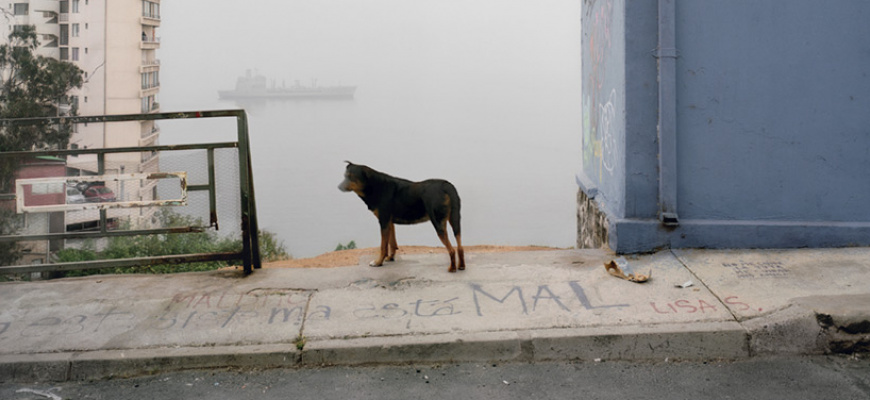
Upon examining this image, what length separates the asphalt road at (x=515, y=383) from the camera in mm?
3779

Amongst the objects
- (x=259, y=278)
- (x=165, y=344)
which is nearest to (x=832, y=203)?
(x=259, y=278)

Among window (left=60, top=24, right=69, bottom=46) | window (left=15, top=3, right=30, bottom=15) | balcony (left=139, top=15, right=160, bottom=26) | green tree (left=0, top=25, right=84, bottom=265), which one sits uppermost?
balcony (left=139, top=15, right=160, bottom=26)

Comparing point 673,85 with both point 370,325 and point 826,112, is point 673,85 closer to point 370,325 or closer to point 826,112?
point 826,112

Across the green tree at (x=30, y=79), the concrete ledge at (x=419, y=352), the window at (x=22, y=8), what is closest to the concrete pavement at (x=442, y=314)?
the concrete ledge at (x=419, y=352)

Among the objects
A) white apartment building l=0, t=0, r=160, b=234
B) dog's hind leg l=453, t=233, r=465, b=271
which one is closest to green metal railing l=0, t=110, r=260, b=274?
dog's hind leg l=453, t=233, r=465, b=271

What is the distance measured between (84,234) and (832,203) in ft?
22.2

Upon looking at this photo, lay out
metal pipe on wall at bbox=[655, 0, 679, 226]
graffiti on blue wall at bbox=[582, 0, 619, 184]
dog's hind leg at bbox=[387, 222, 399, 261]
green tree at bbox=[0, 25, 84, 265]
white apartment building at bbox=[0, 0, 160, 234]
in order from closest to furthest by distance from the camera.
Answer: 1. metal pipe on wall at bbox=[655, 0, 679, 226]
2. dog's hind leg at bbox=[387, 222, 399, 261]
3. graffiti on blue wall at bbox=[582, 0, 619, 184]
4. green tree at bbox=[0, 25, 84, 265]
5. white apartment building at bbox=[0, 0, 160, 234]

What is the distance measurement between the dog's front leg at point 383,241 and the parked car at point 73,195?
2635 mm

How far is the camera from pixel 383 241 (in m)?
5.97

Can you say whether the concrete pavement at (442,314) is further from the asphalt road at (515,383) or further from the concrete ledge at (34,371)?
the asphalt road at (515,383)

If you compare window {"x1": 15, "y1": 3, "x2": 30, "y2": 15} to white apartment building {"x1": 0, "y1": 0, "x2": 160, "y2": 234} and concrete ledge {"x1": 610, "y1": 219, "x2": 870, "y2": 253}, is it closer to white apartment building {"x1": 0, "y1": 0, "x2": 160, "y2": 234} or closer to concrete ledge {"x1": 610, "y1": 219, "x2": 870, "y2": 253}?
white apartment building {"x1": 0, "y1": 0, "x2": 160, "y2": 234}

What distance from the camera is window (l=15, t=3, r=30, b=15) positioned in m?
28.5

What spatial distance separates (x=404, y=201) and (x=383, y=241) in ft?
1.39

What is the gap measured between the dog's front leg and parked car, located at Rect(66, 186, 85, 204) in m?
2.64
